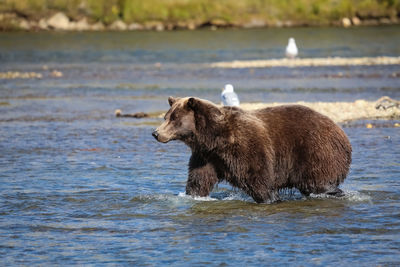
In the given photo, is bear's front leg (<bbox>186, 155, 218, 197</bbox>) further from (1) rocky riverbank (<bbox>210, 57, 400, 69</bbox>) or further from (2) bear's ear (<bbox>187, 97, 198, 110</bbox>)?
(1) rocky riverbank (<bbox>210, 57, 400, 69</bbox>)

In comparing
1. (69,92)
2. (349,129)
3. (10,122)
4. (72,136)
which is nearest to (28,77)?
(69,92)

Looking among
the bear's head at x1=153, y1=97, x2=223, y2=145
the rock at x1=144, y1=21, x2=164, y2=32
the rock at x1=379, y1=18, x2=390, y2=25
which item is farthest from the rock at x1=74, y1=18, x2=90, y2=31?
the bear's head at x1=153, y1=97, x2=223, y2=145

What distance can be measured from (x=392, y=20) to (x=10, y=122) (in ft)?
253

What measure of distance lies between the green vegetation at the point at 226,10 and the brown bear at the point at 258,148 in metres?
82.0

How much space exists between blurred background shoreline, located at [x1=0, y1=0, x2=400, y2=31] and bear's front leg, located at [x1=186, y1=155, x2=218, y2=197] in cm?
8139

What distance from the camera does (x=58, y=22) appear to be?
292 feet

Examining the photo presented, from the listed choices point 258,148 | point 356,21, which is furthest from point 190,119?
point 356,21

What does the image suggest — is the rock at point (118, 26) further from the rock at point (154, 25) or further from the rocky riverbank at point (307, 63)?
the rocky riverbank at point (307, 63)

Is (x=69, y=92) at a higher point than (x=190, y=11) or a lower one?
lower

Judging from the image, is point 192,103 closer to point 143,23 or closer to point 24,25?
point 24,25

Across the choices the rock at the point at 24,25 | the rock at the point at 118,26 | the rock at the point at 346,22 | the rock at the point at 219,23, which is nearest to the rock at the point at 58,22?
the rock at the point at 24,25

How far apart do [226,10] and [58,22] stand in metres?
19.2

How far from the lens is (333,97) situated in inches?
915

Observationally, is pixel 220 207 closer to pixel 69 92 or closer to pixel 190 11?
pixel 69 92
